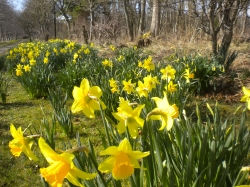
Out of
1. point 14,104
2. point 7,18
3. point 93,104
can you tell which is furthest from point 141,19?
point 7,18

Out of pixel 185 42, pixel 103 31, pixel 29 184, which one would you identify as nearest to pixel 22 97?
pixel 29 184

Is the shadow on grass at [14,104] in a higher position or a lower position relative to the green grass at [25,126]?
higher

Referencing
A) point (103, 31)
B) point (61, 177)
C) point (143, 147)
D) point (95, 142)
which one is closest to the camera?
point (61, 177)

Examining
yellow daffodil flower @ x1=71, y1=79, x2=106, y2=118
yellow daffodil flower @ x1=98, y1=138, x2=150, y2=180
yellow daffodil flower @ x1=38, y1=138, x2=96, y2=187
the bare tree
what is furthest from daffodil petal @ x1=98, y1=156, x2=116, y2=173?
the bare tree

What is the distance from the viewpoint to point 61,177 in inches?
30.8

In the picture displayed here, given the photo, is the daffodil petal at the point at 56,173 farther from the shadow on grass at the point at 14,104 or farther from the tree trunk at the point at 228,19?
the tree trunk at the point at 228,19

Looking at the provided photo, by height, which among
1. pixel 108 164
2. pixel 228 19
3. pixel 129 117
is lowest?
pixel 108 164

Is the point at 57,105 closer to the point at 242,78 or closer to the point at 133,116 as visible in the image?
the point at 133,116

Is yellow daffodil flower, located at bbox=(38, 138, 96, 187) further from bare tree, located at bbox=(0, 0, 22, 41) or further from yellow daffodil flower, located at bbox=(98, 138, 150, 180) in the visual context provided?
bare tree, located at bbox=(0, 0, 22, 41)

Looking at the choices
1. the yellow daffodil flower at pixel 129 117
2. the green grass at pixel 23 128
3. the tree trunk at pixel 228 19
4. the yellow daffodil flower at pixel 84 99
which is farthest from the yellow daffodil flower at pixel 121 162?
the tree trunk at pixel 228 19

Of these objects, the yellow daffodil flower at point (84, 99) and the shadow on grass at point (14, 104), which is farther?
the shadow on grass at point (14, 104)

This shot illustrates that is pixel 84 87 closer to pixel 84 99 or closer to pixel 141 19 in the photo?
pixel 84 99

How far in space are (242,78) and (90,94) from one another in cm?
488

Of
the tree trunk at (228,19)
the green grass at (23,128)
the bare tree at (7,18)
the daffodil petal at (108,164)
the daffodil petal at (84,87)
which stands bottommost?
the green grass at (23,128)
